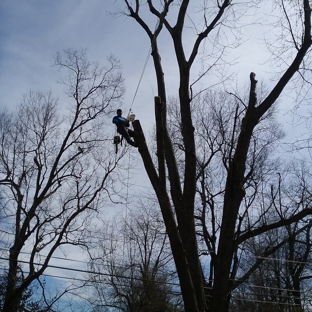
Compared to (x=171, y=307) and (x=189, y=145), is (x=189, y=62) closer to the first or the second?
(x=189, y=145)

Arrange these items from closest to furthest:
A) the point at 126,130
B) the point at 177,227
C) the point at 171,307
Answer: the point at 177,227 → the point at 126,130 → the point at 171,307

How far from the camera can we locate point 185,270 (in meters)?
5.78

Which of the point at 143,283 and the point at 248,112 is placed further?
the point at 143,283

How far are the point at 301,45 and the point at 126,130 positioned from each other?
390 centimetres

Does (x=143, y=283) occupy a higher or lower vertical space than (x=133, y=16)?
lower

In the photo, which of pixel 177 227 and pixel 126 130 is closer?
pixel 177 227

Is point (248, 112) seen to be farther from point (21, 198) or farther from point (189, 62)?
point (21, 198)

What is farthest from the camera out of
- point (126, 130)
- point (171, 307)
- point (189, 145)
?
point (171, 307)

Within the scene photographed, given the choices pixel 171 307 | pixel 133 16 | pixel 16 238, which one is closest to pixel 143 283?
pixel 171 307

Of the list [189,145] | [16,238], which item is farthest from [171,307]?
[189,145]

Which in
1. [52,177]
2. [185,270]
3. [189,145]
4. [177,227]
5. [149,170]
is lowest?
[185,270]


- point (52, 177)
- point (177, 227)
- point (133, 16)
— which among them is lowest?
point (177, 227)

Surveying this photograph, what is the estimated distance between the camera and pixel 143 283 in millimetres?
21000

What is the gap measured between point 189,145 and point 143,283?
15.5m
